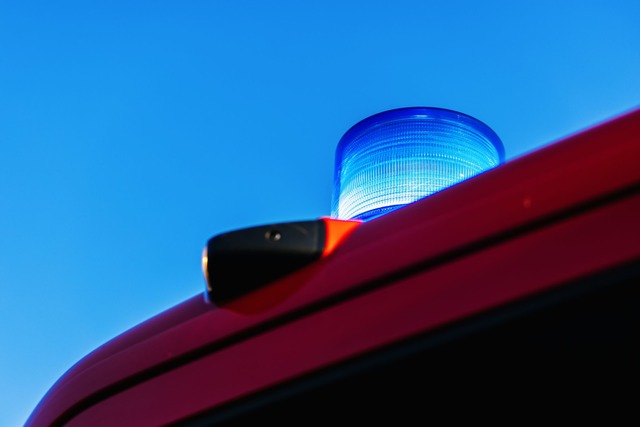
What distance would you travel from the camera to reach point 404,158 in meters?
1.93

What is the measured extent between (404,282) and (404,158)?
31.0 inches

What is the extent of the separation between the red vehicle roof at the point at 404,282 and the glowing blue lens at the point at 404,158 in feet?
1.84

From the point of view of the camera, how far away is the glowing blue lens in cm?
190

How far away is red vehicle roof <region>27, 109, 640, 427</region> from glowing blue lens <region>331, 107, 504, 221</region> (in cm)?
56

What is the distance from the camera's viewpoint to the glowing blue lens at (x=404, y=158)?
1.90 m

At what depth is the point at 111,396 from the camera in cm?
147

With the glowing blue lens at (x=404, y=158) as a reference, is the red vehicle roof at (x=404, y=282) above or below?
below

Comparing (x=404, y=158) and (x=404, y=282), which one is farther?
(x=404, y=158)

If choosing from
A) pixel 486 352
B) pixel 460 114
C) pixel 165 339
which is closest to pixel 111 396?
pixel 165 339

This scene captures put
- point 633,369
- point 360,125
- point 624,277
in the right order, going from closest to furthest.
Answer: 1. point 624,277
2. point 633,369
3. point 360,125

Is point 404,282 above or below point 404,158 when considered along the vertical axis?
below

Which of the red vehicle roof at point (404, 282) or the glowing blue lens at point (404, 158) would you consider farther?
the glowing blue lens at point (404, 158)

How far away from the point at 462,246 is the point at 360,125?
37.4 inches

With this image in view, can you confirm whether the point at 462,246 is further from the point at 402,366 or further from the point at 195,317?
the point at 195,317
